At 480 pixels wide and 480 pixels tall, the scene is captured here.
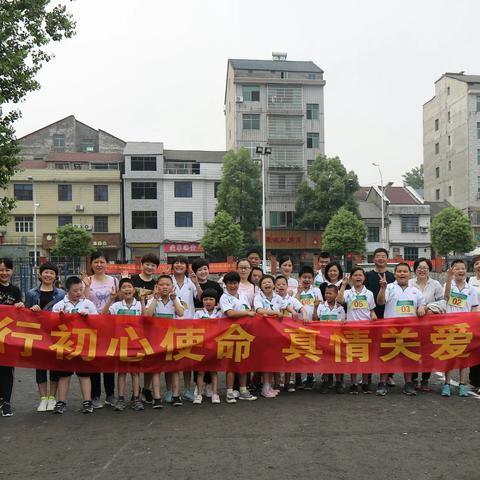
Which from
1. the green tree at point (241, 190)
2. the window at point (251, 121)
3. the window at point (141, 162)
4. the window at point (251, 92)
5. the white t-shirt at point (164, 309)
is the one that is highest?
the window at point (251, 92)

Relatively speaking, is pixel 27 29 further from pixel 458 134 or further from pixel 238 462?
pixel 458 134

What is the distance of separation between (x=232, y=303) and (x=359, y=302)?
1688 mm

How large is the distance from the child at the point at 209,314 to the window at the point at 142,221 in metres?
37.7

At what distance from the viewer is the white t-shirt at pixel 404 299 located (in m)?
7.11

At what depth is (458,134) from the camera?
51.1 meters

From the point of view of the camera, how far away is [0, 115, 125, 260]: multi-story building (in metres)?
42.7

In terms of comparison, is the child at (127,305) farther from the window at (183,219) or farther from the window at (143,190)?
the window at (143,190)

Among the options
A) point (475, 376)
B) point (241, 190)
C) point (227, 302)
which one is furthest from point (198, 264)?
point (241, 190)

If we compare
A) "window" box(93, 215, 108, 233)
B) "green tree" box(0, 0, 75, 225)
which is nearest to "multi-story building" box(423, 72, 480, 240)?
"window" box(93, 215, 108, 233)

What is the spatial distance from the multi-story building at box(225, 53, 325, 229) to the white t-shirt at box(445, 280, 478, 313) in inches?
1524

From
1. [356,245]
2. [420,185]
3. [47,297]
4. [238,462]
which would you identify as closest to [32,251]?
[356,245]

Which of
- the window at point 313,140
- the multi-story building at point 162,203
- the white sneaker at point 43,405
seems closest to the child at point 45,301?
the white sneaker at point 43,405

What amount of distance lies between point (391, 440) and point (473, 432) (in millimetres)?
889

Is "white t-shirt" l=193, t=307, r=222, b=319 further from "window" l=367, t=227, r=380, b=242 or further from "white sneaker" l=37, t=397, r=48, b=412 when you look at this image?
"window" l=367, t=227, r=380, b=242
